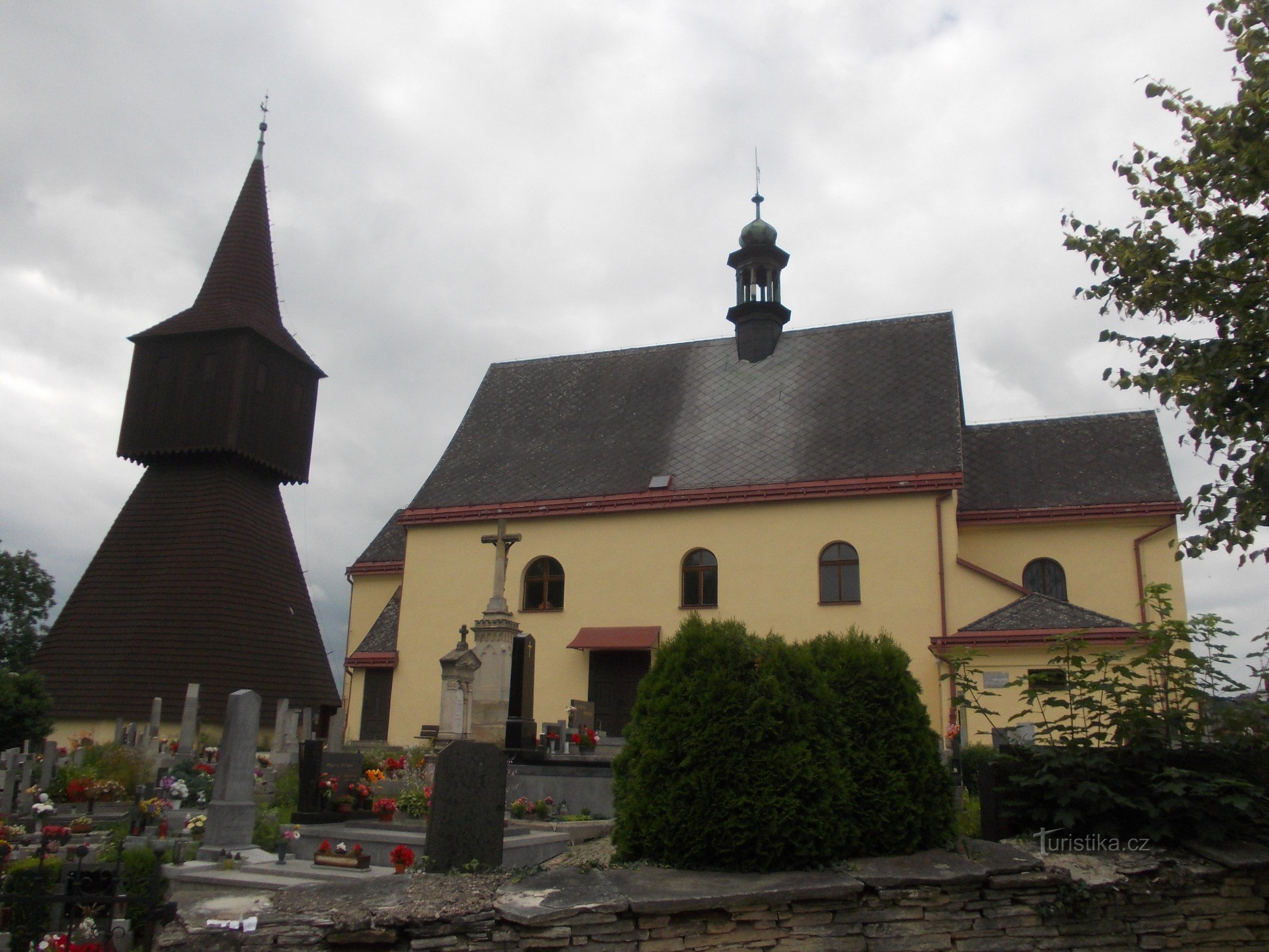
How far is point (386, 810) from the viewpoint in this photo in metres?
11.5

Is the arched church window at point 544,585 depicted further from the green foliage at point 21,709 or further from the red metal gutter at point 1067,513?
the green foliage at point 21,709

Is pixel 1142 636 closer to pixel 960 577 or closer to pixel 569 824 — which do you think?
pixel 569 824

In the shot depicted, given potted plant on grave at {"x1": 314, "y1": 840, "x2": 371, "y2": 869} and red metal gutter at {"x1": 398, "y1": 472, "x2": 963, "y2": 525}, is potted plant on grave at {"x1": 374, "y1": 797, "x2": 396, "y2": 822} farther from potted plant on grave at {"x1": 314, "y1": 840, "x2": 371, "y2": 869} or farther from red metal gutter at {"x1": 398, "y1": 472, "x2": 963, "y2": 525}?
red metal gutter at {"x1": 398, "y1": 472, "x2": 963, "y2": 525}

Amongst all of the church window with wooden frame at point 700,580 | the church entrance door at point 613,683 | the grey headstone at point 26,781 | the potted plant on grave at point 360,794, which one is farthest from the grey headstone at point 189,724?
the church window with wooden frame at point 700,580

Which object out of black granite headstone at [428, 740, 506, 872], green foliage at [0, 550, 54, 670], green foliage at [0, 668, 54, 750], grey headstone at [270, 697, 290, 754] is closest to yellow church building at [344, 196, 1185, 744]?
grey headstone at [270, 697, 290, 754]

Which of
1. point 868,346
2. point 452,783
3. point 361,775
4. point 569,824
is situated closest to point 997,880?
point 452,783

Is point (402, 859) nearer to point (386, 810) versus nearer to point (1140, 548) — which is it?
point (386, 810)

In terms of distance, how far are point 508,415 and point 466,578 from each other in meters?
5.34

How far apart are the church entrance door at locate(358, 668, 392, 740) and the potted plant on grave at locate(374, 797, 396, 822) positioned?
11.9 m

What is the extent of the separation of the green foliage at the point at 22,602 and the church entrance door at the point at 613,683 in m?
Result: 31.8

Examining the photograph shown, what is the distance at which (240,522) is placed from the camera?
2714cm

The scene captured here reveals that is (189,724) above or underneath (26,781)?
above

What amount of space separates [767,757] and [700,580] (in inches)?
590

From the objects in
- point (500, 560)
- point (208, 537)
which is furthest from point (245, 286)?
point (500, 560)
